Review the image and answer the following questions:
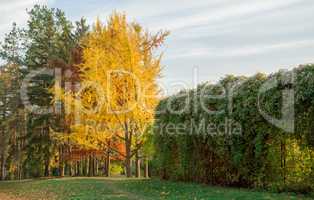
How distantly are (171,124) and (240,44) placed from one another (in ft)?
13.2

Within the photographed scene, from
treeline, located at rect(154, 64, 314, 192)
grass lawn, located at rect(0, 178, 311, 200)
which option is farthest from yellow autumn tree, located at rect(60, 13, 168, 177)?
grass lawn, located at rect(0, 178, 311, 200)

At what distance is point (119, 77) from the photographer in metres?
18.3

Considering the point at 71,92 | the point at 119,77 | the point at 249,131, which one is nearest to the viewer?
the point at 249,131

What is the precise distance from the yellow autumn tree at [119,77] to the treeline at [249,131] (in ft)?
8.07

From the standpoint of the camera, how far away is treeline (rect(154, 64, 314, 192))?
1041 centimetres

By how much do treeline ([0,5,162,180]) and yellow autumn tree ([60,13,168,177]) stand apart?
0.04 m

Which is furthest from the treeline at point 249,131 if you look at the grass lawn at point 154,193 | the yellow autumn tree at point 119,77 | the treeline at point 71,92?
the treeline at point 71,92

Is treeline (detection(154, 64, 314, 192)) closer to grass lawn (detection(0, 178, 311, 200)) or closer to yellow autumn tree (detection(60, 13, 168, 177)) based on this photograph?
grass lawn (detection(0, 178, 311, 200))

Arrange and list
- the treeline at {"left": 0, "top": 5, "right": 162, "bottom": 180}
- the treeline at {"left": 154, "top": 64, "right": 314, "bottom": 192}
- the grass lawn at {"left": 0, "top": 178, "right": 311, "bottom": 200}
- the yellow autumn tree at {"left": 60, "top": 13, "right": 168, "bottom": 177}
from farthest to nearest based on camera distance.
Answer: the treeline at {"left": 0, "top": 5, "right": 162, "bottom": 180}, the yellow autumn tree at {"left": 60, "top": 13, "right": 168, "bottom": 177}, the treeline at {"left": 154, "top": 64, "right": 314, "bottom": 192}, the grass lawn at {"left": 0, "top": 178, "right": 311, "bottom": 200}

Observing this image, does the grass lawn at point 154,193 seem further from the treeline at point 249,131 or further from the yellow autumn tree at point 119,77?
the yellow autumn tree at point 119,77

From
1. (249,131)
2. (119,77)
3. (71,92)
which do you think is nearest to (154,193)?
(249,131)

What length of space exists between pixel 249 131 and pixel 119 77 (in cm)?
794

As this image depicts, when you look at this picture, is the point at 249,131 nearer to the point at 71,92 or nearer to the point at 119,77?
the point at 119,77

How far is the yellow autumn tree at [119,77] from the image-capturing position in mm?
18156
